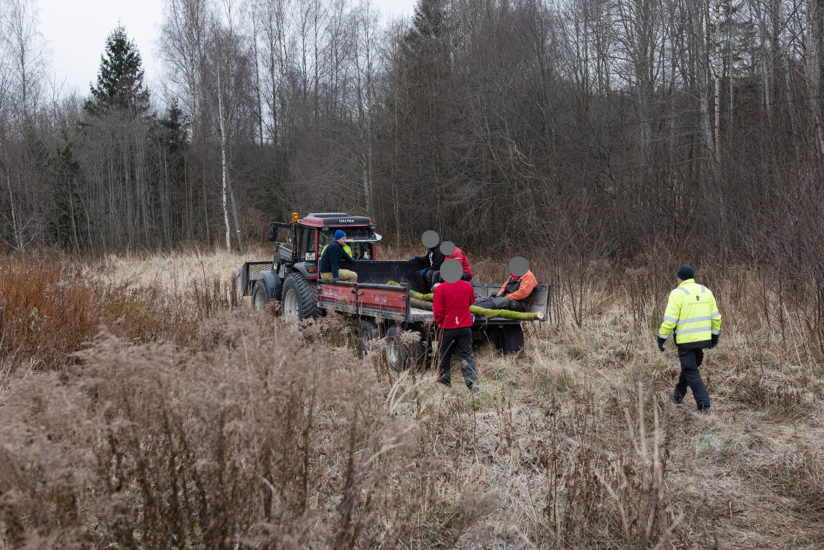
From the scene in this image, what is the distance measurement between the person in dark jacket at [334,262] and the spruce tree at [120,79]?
2739cm

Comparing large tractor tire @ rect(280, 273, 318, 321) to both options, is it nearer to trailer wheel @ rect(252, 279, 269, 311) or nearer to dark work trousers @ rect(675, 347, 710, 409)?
trailer wheel @ rect(252, 279, 269, 311)

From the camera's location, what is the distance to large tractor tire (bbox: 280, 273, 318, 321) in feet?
30.7

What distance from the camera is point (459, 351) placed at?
702 cm

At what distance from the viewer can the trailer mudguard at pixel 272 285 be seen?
35.6 ft

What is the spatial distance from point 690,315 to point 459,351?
2.38m

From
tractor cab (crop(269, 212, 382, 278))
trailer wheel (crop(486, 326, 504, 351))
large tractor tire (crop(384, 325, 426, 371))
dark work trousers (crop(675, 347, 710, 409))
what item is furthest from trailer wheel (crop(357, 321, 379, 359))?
dark work trousers (crop(675, 347, 710, 409))

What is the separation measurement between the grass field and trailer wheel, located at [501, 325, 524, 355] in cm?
14

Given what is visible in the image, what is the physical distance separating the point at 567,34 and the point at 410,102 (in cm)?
622

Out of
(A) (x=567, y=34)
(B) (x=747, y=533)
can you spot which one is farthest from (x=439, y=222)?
(B) (x=747, y=533)

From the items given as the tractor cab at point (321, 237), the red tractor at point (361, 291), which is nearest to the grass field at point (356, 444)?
the red tractor at point (361, 291)

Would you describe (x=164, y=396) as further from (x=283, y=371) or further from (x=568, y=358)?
(x=568, y=358)

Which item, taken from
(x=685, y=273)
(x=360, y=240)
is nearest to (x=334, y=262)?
(x=360, y=240)

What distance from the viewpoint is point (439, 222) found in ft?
76.9

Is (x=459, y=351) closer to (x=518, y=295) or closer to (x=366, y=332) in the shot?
(x=518, y=295)
